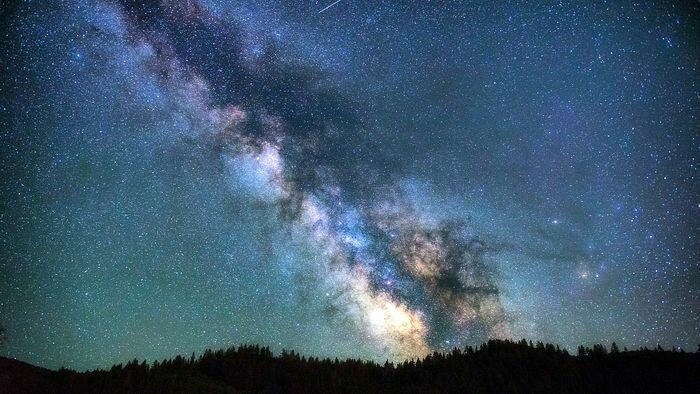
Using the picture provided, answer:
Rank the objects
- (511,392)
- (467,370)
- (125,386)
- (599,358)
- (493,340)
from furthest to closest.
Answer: (493,340), (599,358), (467,370), (511,392), (125,386)

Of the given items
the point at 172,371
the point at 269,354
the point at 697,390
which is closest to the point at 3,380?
the point at 172,371

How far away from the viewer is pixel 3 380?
8297 mm

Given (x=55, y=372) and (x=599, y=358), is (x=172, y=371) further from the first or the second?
(x=599, y=358)

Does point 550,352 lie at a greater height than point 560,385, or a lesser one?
greater

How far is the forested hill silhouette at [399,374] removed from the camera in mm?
9227

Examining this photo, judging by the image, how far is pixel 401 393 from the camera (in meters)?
10.4

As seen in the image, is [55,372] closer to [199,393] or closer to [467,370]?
[199,393]

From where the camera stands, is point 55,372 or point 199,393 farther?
point 55,372

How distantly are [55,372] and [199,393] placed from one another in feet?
13.1

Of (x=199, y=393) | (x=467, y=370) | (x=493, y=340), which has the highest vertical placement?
(x=493, y=340)

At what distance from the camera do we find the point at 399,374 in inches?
487

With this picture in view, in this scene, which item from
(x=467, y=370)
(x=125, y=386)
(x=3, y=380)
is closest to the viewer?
(x=3, y=380)

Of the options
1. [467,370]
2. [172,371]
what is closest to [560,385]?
[467,370]

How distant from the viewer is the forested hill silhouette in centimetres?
923
